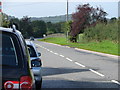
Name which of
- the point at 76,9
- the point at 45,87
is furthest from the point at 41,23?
the point at 45,87

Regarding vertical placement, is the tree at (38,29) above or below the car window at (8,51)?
below

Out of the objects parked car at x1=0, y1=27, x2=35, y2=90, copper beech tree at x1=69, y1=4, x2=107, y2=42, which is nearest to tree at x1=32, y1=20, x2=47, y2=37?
copper beech tree at x1=69, y1=4, x2=107, y2=42

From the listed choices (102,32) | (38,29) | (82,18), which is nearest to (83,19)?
(82,18)

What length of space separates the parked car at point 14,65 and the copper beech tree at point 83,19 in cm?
4742

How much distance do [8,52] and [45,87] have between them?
14.6ft

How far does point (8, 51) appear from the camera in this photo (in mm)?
4180

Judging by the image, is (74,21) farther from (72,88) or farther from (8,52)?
(8,52)

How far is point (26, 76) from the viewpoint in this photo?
3.61 m

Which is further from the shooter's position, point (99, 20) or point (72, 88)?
point (99, 20)

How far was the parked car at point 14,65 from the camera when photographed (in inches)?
139

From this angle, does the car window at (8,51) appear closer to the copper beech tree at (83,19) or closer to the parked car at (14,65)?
the parked car at (14,65)

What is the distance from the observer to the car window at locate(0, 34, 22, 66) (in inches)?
149

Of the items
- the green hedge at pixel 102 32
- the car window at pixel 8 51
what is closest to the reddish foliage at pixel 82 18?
the green hedge at pixel 102 32

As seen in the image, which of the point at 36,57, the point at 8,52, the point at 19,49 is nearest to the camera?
the point at 19,49
